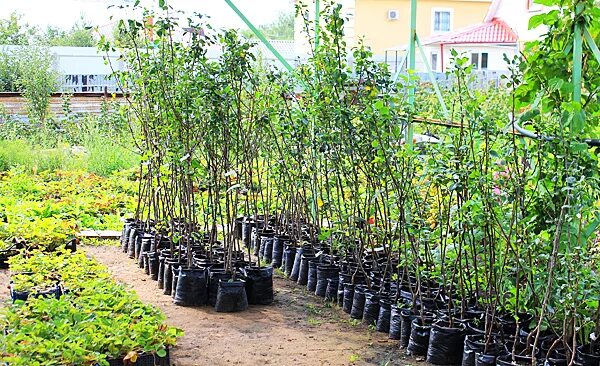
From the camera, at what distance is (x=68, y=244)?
21.7 feet

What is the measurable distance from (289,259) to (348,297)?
1.12 meters

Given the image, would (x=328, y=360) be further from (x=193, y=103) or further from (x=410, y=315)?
(x=193, y=103)

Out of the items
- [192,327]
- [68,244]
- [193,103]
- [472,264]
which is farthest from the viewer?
[68,244]

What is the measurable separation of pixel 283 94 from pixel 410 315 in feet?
6.65

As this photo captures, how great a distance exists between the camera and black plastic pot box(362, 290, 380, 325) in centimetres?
497

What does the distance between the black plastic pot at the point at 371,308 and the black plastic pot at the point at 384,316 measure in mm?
84

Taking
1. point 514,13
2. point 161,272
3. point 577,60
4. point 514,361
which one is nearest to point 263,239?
point 161,272

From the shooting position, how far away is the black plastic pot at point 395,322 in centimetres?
467

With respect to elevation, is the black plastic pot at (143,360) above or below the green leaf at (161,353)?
below

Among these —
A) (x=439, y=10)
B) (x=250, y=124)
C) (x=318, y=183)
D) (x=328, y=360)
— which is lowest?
(x=328, y=360)

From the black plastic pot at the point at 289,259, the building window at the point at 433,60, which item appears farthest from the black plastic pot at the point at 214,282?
the building window at the point at 433,60

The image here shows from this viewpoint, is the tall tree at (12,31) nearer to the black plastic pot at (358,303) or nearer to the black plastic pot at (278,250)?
the black plastic pot at (278,250)

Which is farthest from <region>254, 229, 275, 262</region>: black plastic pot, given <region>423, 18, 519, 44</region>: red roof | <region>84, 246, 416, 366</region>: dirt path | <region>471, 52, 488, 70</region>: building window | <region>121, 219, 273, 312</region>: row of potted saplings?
<region>471, 52, 488, 70</region>: building window

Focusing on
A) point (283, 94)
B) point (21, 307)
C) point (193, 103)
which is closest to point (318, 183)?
point (283, 94)
